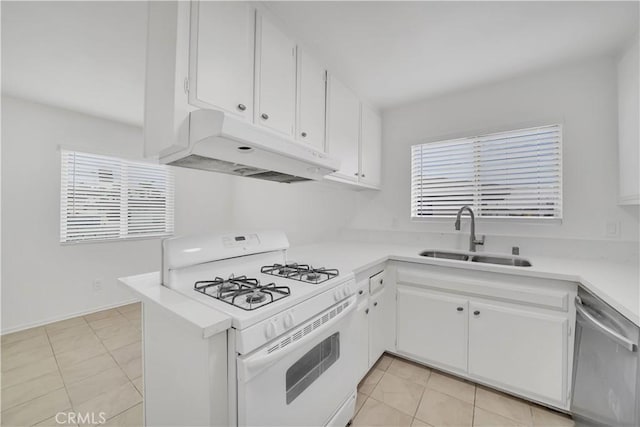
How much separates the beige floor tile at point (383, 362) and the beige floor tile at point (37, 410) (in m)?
2.04

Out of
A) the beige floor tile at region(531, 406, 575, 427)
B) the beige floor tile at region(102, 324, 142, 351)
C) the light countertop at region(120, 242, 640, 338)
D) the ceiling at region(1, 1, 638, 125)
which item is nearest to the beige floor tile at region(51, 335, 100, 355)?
the beige floor tile at region(102, 324, 142, 351)

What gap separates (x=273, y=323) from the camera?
3.02ft

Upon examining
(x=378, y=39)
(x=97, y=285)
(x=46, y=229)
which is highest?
(x=378, y=39)

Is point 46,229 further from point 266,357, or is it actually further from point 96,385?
point 266,357

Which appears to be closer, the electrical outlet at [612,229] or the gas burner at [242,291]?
the gas burner at [242,291]

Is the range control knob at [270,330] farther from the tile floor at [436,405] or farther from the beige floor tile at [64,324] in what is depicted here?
the beige floor tile at [64,324]

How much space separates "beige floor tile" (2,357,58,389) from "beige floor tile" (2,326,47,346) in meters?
0.63

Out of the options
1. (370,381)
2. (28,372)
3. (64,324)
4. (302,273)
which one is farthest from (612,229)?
(64,324)

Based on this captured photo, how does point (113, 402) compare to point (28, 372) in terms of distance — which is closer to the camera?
point (113, 402)

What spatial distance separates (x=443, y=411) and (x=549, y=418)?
0.59 m

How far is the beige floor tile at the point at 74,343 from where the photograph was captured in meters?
2.22

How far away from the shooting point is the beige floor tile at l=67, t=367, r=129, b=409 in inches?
65.7

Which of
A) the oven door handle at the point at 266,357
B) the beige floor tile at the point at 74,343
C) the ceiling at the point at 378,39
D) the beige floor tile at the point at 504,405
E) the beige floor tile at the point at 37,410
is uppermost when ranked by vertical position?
the ceiling at the point at 378,39

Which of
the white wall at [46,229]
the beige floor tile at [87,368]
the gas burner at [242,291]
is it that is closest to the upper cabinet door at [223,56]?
the gas burner at [242,291]
